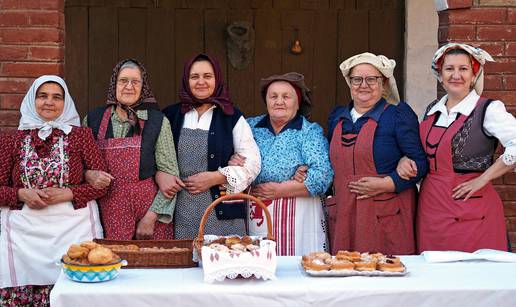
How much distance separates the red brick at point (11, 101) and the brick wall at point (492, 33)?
2.61 m

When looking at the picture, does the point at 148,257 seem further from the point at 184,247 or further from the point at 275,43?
the point at 275,43

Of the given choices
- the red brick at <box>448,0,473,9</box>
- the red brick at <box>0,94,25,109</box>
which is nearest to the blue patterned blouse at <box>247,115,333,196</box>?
the red brick at <box>448,0,473,9</box>

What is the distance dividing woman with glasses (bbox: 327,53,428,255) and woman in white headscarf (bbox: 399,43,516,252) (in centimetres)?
11

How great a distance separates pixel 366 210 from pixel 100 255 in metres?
1.72

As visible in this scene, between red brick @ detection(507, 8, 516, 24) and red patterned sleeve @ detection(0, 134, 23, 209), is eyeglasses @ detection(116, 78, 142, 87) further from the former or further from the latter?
red brick @ detection(507, 8, 516, 24)

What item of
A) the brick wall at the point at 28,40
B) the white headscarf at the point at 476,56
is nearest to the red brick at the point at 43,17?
the brick wall at the point at 28,40

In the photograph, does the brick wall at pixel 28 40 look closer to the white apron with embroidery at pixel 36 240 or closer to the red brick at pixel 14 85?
the red brick at pixel 14 85

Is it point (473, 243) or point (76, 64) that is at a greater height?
point (76, 64)

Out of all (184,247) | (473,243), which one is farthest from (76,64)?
(473,243)

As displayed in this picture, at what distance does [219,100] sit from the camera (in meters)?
4.77

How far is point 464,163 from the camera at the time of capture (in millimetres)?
4512

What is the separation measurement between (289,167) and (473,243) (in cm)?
110

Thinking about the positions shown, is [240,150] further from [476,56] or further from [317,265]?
[476,56]

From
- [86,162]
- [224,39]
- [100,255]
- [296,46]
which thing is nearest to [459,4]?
[296,46]
